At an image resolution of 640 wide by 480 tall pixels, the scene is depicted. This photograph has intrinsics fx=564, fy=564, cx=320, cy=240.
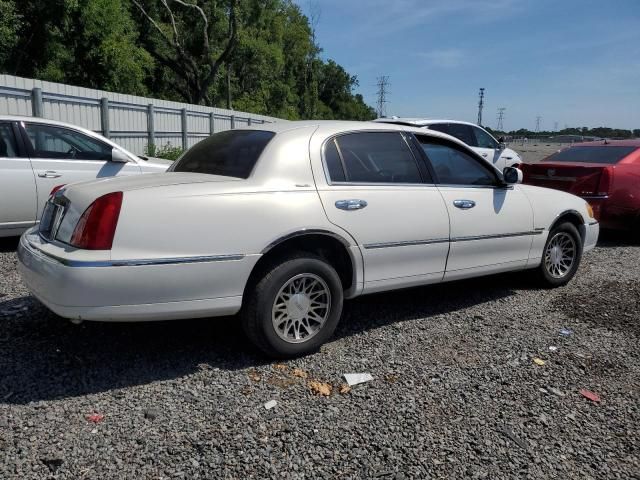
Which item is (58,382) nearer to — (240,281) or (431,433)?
(240,281)

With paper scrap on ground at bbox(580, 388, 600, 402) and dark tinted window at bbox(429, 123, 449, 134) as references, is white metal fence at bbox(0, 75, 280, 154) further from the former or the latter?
paper scrap on ground at bbox(580, 388, 600, 402)

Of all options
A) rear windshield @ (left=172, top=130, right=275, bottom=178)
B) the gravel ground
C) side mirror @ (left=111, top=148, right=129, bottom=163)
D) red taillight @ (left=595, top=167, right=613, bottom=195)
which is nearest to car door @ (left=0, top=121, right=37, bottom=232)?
side mirror @ (left=111, top=148, right=129, bottom=163)

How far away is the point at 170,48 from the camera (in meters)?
35.8

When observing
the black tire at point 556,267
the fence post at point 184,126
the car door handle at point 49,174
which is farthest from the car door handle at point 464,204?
the fence post at point 184,126

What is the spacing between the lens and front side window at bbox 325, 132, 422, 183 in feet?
13.5

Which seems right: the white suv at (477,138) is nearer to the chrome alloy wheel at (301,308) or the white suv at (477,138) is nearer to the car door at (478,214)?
the car door at (478,214)

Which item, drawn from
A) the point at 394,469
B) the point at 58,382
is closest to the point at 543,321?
the point at 394,469

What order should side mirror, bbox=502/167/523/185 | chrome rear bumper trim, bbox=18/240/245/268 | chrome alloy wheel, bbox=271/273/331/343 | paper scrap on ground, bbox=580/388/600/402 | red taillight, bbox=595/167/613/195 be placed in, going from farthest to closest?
red taillight, bbox=595/167/613/195 < side mirror, bbox=502/167/523/185 < chrome alloy wheel, bbox=271/273/331/343 < paper scrap on ground, bbox=580/388/600/402 < chrome rear bumper trim, bbox=18/240/245/268

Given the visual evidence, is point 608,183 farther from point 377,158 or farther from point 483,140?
point 377,158

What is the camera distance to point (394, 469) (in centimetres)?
264

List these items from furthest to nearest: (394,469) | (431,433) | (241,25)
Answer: (241,25) → (431,433) → (394,469)

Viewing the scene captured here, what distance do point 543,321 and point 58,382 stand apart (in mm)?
3713

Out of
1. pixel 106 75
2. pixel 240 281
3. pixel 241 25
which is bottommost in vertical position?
pixel 240 281

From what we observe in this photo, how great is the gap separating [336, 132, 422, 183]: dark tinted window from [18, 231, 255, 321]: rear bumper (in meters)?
1.13
